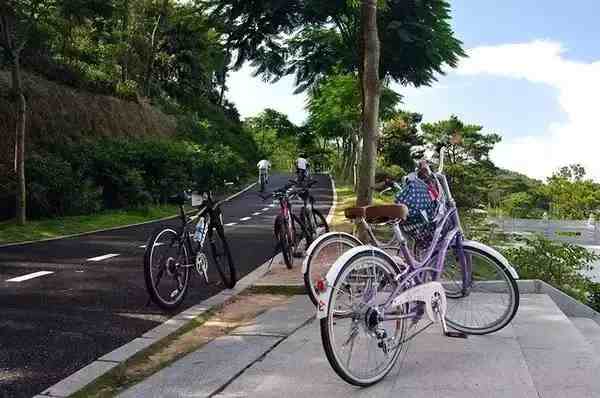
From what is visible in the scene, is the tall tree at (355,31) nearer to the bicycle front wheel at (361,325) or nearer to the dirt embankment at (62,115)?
the bicycle front wheel at (361,325)

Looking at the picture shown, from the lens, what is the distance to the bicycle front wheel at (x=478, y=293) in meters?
4.69

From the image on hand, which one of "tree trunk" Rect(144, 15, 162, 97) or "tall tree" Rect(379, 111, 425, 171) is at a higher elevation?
"tree trunk" Rect(144, 15, 162, 97)

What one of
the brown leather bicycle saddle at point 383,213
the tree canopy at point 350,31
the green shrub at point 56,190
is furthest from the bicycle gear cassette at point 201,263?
the green shrub at point 56,190

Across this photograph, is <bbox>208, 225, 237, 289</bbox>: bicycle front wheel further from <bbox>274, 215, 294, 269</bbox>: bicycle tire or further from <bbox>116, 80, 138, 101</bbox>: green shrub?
<bbox>116, 80, 138, 101</bbox>: green shrub

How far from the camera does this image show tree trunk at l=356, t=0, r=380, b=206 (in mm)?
8593

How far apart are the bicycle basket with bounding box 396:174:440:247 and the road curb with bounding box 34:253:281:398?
2.05 metres

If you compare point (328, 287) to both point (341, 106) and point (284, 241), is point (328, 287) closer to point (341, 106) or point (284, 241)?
point (284, 241)

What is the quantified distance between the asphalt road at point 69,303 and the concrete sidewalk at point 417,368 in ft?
2.41

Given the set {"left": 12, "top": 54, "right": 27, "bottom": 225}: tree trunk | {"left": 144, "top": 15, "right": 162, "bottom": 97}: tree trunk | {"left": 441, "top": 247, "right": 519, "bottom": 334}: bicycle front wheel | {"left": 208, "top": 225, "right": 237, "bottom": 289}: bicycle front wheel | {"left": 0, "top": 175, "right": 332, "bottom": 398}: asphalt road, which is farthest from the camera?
{"left": 144, "top": 15, "right": 162, "bottom": 97}: tree trunk

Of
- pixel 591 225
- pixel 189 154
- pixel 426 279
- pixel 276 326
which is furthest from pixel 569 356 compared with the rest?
pixel 591 225

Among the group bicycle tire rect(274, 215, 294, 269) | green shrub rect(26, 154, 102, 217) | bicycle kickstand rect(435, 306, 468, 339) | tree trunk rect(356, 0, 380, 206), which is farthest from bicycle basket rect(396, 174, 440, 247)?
green shrub rect(26, 154, 102, 217)

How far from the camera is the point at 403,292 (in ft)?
12.8

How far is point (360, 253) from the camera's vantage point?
367cm

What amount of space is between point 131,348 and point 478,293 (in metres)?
2.56
